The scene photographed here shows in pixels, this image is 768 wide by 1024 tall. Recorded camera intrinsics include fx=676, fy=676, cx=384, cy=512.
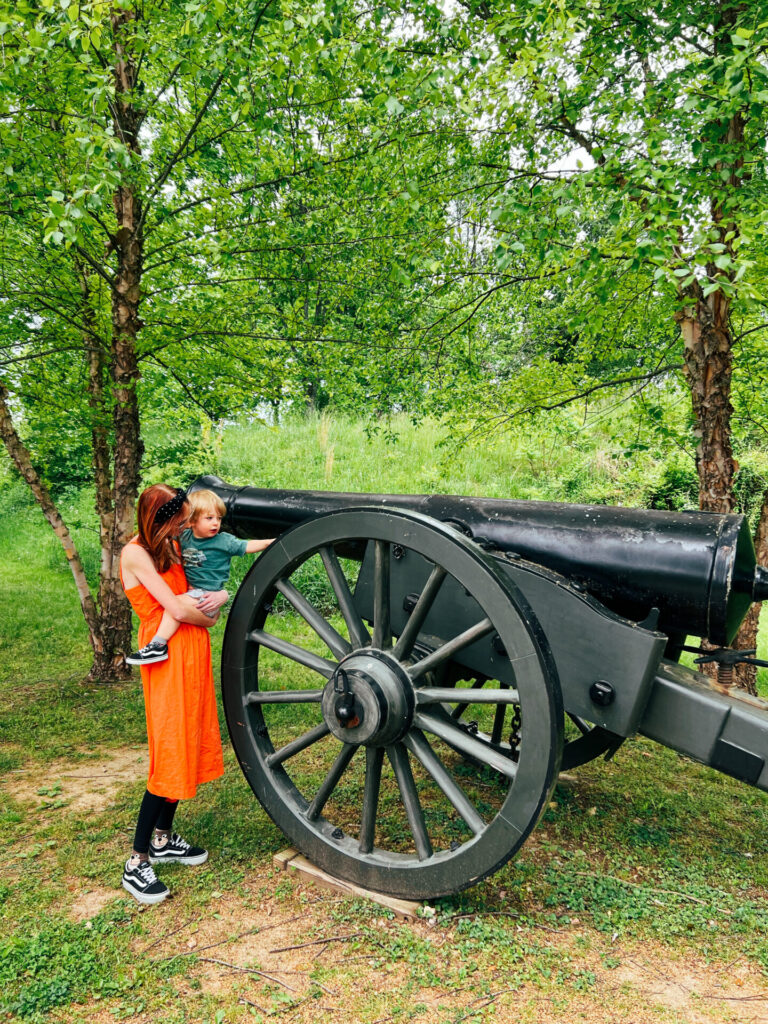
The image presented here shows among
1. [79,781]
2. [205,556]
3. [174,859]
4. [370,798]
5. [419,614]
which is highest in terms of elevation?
[205,556]

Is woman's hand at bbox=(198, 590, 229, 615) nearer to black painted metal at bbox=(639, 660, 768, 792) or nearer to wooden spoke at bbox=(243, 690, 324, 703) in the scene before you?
wooden spoke at bbox=(243, 690, 324, 703)

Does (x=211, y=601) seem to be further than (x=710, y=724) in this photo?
Yes

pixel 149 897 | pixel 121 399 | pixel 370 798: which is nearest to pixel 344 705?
pixel 370 798

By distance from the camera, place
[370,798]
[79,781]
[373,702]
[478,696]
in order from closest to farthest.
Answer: [478,696] < [373,702] < [370,798] < [79,781]

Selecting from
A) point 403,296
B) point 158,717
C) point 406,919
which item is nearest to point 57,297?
point 403,296

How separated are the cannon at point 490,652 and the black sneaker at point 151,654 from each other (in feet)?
1.11

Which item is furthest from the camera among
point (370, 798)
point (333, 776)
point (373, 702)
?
point (333, 776)

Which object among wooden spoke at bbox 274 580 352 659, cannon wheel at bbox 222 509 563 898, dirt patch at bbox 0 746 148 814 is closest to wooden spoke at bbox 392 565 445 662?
cannon wheel at bbox 222 509 563 898

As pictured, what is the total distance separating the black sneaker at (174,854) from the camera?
9.08 feet

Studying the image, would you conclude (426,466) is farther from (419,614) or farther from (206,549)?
(419,614)

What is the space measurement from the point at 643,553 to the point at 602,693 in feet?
1.62

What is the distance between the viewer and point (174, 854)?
2.77 meters

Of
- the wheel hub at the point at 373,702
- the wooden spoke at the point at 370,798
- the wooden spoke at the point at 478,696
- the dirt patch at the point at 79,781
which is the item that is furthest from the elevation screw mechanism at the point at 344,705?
the dirt patch at the point at 79,781

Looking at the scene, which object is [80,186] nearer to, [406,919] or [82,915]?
[82,915]
